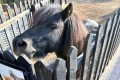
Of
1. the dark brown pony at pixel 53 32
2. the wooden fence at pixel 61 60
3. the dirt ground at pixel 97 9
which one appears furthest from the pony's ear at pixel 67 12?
the dirt ground at pixel 97 9

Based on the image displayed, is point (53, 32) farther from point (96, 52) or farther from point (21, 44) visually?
point (96, 52)

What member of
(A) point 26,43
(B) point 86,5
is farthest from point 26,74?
(B) point 86,5

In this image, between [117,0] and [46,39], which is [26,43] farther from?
[117,0]

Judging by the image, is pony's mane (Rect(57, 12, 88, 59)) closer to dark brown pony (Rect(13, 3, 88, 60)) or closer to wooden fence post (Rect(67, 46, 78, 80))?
dark brown pony (Rect(13, 3, 88, 60))

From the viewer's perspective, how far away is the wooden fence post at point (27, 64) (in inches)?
57.4

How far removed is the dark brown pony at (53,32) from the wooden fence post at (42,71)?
673 millimetres

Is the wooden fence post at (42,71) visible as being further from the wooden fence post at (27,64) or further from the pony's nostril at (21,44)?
the pony's nostril at (21,44)

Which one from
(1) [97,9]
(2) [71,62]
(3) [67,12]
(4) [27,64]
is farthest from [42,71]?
(1) [97,9]

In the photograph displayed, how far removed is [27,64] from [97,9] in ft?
24.0

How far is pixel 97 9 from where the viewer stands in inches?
328

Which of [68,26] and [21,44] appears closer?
[21,44]

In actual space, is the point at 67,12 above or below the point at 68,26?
above

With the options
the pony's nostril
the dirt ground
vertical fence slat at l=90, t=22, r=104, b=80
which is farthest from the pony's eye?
the dirt ground

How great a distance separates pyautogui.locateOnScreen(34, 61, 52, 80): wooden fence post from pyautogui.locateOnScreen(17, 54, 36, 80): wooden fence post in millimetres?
41
